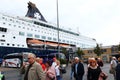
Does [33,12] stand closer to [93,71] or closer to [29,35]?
[29,35]

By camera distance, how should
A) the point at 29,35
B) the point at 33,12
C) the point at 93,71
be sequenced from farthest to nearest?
the point at 33,12 < the point at 29,35 < the point at 93,71

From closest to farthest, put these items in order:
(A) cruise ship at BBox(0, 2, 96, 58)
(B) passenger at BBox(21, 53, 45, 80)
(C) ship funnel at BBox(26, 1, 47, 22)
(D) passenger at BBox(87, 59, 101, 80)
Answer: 1. (B) passenger at BBox(21, 53, 45, 80)
2. (D) passenger at BBox(87, 59, 101, 80)
3. (A) cruise ship at BBox(0, 2, 96, 58)
4. (C) ship funnel at BBox(26, 1, 47, 22)

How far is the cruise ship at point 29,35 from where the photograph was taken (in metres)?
49.2

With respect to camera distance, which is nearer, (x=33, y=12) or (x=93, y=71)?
(x=93, y=71)

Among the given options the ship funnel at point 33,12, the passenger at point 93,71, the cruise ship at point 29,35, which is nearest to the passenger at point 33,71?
the passenger at point 93,71

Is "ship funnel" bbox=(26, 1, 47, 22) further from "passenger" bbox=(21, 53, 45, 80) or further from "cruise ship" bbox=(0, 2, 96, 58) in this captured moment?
"passenger" bbox=(21, 53, 45, 80)

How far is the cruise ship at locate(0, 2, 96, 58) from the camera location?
49172 mm

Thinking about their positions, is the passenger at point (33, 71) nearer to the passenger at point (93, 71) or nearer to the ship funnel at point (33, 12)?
the passenger at point (93, 71)

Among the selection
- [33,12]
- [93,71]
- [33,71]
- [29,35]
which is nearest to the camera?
[33,71]

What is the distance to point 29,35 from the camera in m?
56.2

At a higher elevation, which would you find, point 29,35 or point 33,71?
point 29,35

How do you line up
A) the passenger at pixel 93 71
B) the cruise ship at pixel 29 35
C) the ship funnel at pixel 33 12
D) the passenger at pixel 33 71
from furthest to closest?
the ship funnel at pixel 33 12
the cruise ship at pixel 29 35
the passenger at pixel 93 71
the passenger at pixel 33 71

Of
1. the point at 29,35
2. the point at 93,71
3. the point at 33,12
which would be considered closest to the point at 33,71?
the point at 93,71

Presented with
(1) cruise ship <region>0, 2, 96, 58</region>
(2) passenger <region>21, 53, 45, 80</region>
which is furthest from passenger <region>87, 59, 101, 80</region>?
(1) cruise ship <region>0, 2, 96, 58</region>
